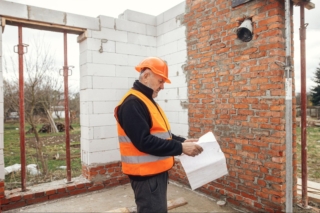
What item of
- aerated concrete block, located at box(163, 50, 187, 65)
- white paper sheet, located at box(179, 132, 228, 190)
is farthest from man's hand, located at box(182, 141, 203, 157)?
aerated concrete block, located at box(163, 50, 187, 65)

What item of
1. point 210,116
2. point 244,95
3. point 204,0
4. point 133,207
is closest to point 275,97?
point 244,95

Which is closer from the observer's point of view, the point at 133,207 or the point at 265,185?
the point at 265,185

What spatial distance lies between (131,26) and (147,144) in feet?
9.74

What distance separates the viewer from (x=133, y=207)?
3.10m

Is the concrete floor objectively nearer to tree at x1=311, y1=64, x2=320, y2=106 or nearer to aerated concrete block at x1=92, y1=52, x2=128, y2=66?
aerated concrete block at x1=92, y1=52, x2=128, y2=66

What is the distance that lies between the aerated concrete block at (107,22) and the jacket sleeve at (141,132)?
8.16ft

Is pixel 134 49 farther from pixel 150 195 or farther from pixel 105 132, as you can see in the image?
pixel 150 195

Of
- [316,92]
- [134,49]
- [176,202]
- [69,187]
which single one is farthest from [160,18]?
[316,92]

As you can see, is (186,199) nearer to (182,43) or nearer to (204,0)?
(182,43)

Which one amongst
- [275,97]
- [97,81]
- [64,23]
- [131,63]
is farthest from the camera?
[131,63]

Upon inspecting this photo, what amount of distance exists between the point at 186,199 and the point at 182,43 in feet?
7.73

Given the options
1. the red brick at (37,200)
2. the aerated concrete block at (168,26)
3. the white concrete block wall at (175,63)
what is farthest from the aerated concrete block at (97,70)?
the red brick at (37,200)

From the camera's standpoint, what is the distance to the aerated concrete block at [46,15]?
3302mm

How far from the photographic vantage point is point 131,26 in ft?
13.6
